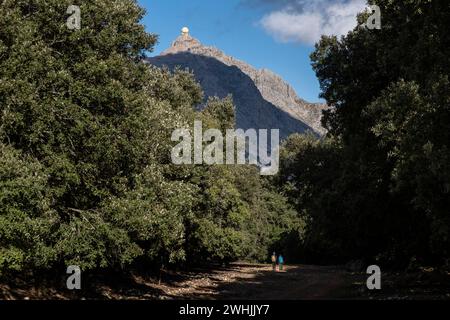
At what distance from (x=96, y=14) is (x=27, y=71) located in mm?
4748

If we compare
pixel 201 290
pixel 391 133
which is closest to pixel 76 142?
pixel 391 133

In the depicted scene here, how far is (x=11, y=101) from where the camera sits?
59.1 ft

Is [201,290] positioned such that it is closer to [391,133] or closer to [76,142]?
[391,133]

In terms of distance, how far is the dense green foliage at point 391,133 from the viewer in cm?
1788

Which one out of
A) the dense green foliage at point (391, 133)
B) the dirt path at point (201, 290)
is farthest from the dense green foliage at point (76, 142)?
the dense green foliage at point (391, 133)

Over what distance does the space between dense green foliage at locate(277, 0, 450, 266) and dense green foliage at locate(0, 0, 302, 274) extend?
11582 mm

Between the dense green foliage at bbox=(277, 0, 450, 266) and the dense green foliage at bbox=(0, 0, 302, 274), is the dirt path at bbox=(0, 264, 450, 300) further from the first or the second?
the dense green foliage at bbox=(0, 0, 302, 274)

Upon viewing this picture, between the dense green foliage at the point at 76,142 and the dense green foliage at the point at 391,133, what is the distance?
11.6 m

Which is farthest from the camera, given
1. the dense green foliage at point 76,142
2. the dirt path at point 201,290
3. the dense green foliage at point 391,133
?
the dirt path at point 201,290

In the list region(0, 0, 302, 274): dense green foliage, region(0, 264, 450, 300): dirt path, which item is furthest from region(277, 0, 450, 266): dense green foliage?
region(0, 0, 302, 274): dense green foliage

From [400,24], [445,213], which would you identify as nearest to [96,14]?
[400,24]

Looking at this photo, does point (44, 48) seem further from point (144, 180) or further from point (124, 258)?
point (124, 258)

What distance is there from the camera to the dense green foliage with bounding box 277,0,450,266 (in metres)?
17.9

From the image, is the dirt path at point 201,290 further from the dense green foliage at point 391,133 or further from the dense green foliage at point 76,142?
the dense green foliage at point 76,142
